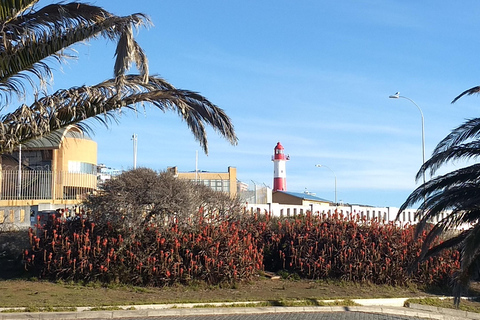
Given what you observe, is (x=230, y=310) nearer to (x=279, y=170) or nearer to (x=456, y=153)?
(x=456, y=153)

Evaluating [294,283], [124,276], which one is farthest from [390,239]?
[124,276]

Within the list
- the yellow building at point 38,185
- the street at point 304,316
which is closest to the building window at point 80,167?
the yellow building at point 38,185

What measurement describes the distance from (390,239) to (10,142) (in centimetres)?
1116

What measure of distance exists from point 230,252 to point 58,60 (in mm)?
6996

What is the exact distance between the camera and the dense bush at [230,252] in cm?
1465

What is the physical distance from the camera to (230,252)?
15391mm

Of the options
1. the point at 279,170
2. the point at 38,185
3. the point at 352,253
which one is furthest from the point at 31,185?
the point at 279,170

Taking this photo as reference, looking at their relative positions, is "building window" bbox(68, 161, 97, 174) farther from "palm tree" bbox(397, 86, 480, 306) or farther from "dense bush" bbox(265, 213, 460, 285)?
"palm tree" bbox(397, 86, 480, 306)

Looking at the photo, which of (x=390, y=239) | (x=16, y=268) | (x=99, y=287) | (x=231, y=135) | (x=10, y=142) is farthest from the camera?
(x=390, y=239)

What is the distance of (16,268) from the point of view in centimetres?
1555

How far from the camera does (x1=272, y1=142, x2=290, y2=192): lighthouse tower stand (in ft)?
218

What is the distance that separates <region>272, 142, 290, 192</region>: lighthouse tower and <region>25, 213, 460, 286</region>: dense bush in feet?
156

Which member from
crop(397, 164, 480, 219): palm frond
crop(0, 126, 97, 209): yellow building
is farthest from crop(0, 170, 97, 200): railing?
crop(397, 164, 480, 219): palm frond

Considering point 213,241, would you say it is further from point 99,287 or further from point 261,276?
point 99,287
